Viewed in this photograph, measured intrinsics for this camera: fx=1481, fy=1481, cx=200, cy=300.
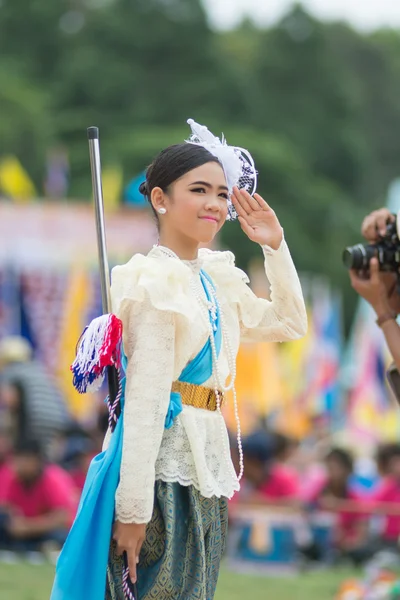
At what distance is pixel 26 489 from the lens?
9.38 metres

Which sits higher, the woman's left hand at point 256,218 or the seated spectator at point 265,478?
the woman's left hand at point 256,218

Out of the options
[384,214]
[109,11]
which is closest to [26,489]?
[384,214]

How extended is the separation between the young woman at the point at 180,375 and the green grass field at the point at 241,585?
324cm

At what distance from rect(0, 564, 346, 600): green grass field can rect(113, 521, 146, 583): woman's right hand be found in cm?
331

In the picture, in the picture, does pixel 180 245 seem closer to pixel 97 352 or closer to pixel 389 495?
pixel 97 352

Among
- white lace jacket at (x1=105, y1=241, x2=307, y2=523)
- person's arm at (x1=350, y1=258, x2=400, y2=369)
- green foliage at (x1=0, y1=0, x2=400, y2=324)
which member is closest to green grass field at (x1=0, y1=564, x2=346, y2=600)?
person's arm at (x1=350, y1=258, x2=400, y2=369)

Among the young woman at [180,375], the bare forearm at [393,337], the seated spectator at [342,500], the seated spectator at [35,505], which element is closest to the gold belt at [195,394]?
the young woman at [180,375]

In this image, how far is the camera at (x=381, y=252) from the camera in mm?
4746

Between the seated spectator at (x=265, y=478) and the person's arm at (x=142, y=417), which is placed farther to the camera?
the seated spectator at (x=265, y=478)

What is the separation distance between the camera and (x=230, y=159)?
13.5ft

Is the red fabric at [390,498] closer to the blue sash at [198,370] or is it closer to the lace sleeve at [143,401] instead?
the blue sash at [198,370]

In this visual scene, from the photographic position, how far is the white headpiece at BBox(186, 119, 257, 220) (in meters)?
4.10

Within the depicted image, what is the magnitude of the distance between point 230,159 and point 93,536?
1096mm

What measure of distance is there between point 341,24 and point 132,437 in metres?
59.6
